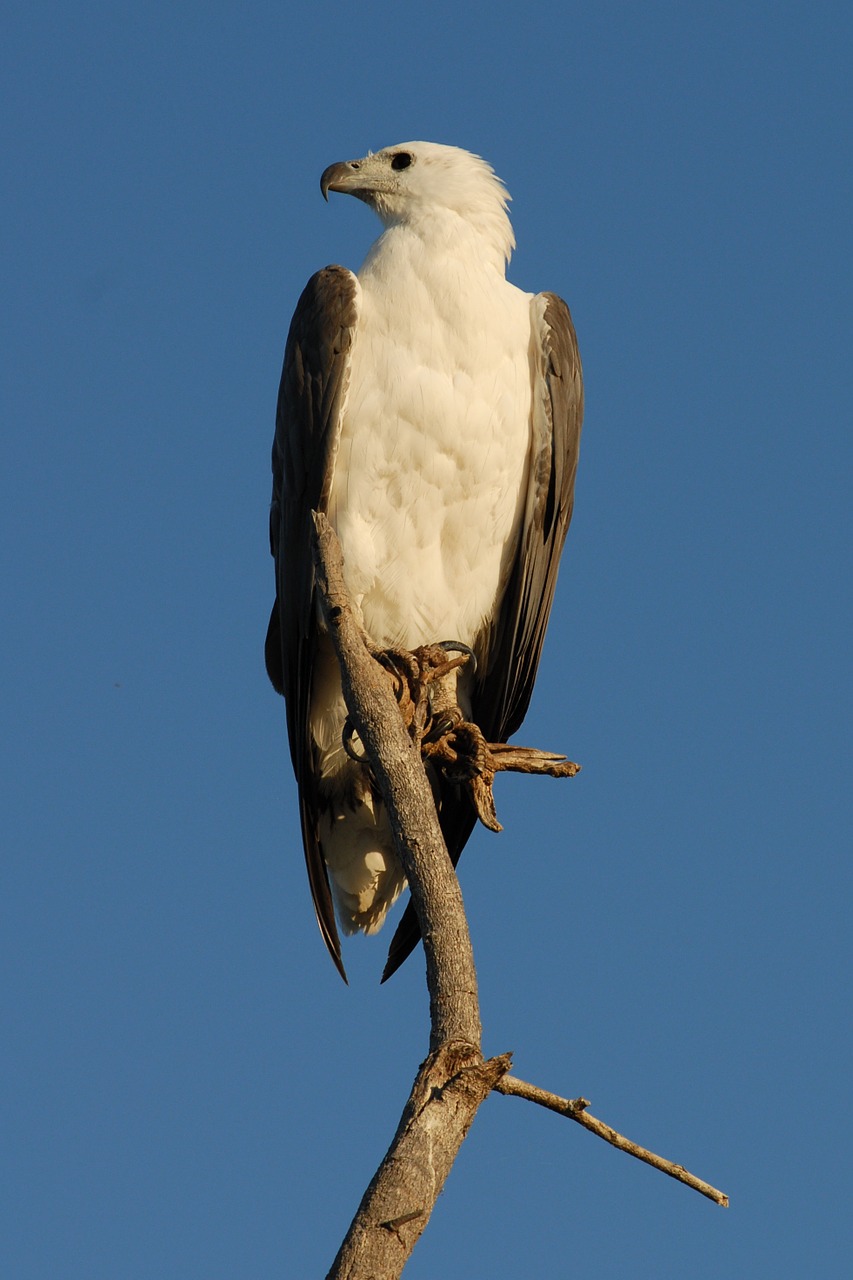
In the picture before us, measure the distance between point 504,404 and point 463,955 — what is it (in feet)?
8.21

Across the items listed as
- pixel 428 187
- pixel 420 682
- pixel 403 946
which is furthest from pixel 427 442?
pixel 403 946

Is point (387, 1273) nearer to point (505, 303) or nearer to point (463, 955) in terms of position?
point (463, 955)

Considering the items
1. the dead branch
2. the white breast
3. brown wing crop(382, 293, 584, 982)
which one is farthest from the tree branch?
brown wing crop(382, 293, 584, 982)

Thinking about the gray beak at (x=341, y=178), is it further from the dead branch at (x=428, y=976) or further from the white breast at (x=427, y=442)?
the dead branch at (x=428, y=976)

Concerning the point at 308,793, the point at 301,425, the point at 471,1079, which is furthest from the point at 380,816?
the point at 471,1079

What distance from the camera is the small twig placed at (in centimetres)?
338

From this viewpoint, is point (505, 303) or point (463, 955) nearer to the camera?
point (463, 955)

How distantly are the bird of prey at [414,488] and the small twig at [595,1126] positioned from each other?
→ 6.64 ft

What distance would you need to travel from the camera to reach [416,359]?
5543mm

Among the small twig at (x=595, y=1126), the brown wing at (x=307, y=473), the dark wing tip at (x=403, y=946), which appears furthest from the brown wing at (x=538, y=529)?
the small twig at (x=595, y=1126)

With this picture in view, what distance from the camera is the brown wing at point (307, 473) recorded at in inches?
216

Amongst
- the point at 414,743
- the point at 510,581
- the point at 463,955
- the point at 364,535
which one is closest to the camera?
the point at 463,955

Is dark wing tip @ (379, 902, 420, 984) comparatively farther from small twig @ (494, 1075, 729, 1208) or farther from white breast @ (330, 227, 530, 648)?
small twig @ (494, 1075, 729, 1208)

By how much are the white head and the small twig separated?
361 cm
